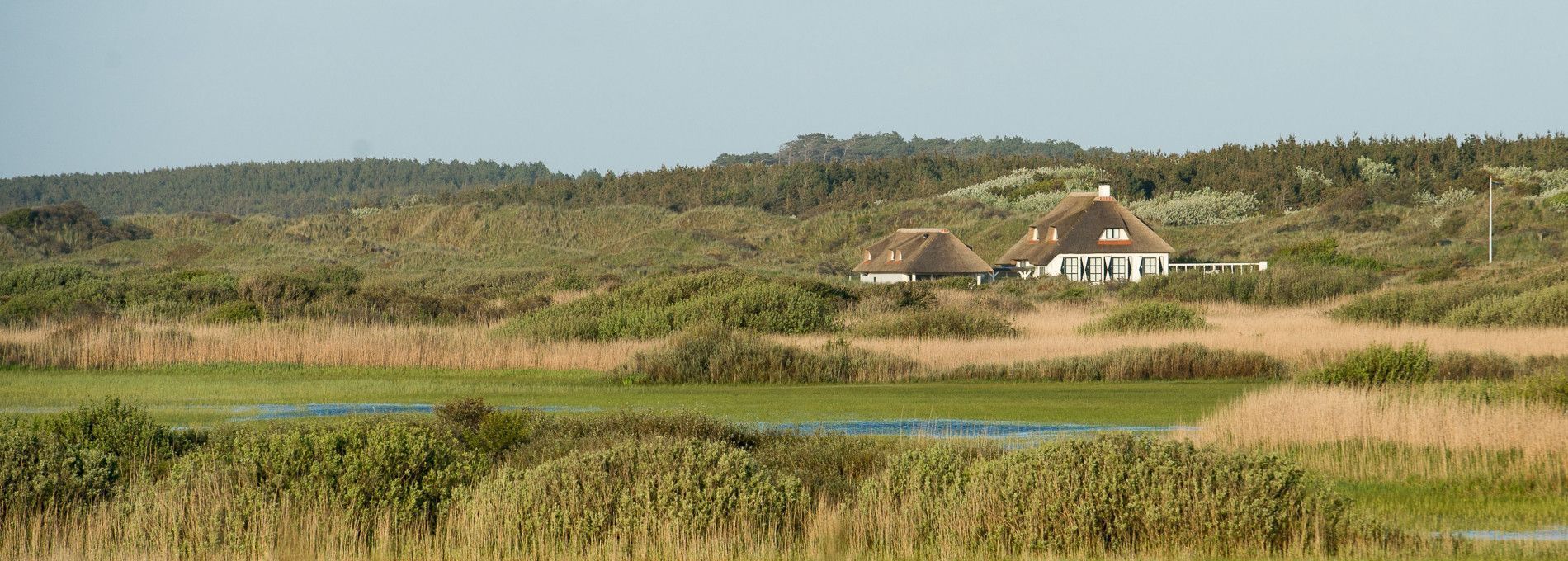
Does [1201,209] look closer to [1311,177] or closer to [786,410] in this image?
[1311,177]

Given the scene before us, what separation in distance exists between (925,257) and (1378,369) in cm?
4941

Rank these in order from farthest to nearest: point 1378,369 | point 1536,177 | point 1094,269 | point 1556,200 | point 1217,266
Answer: point 1536,177, point 1556,200, point 1217,266, point 1094,269, point 1378,369

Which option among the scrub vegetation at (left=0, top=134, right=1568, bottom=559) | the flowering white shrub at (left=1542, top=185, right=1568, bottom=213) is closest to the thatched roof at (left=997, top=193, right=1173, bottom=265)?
the scrub vegetation at (left=0, top=134, right=1568, bottom=559)

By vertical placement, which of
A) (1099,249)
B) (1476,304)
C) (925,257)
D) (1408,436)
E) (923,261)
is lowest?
(1408,436)

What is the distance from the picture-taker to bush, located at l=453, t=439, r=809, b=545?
11.5 m

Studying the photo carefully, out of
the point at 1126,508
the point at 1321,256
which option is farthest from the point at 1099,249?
the point at 1126,508

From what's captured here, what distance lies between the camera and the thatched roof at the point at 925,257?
71.9m

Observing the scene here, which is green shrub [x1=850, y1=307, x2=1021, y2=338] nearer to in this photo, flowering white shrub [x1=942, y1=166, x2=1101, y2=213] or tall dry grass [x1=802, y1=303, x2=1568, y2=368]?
tall dry grass [x1=802, y1=303, x2=1568, y2=368]

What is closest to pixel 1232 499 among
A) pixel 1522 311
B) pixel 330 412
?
pixel 330 412

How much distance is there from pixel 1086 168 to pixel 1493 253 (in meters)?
53.8

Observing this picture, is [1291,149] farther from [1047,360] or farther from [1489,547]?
[1489,547]

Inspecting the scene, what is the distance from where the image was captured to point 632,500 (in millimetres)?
11648

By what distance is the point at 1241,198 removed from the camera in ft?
354

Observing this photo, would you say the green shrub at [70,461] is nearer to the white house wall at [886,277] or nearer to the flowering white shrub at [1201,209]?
the white house wall at [886,277]
